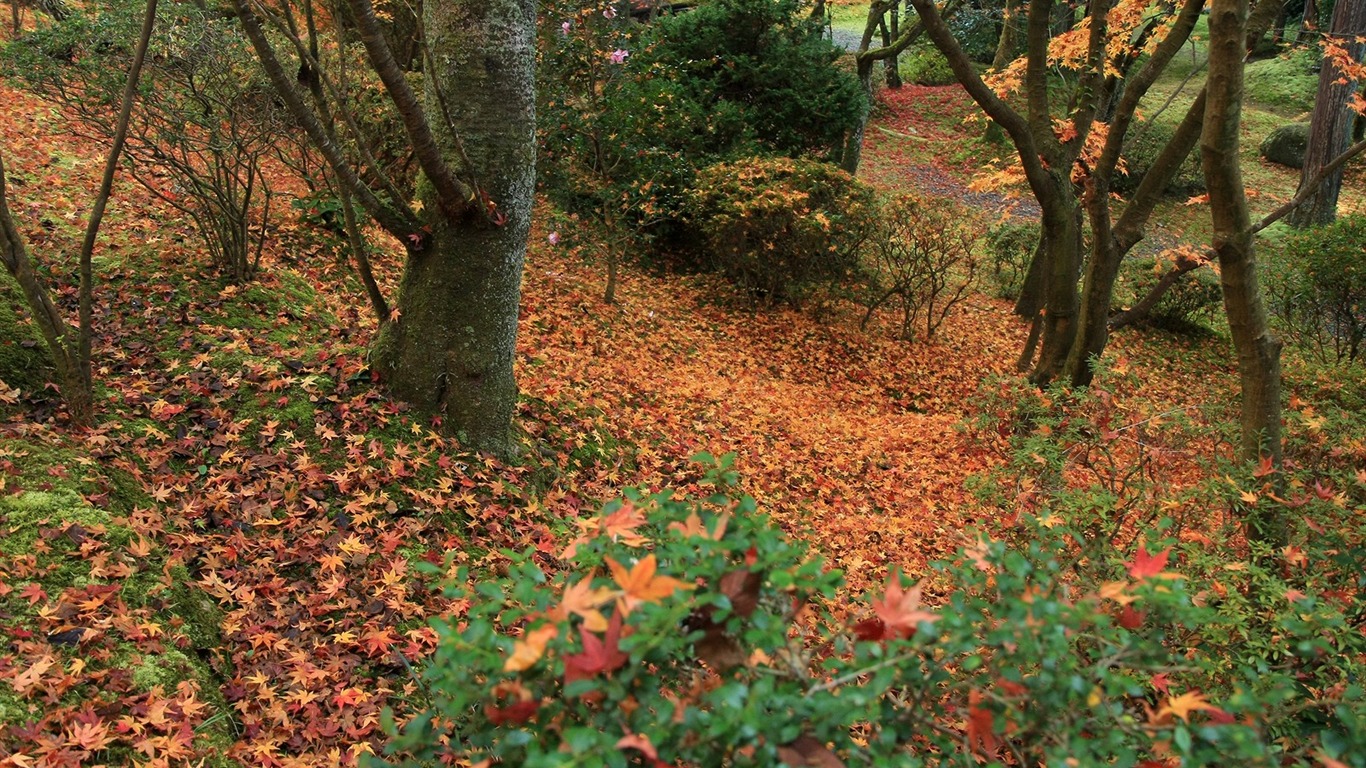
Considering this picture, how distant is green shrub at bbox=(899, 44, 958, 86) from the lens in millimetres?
22484

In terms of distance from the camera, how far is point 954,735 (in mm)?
1396

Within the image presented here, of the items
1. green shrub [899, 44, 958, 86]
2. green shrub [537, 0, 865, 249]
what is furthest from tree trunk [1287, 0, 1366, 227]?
green shrub [899, 44, 958, 86]

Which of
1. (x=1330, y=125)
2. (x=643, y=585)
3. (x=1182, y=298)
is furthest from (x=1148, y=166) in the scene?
(x=643, y=585)

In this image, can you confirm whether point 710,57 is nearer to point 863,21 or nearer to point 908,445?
point 908,445

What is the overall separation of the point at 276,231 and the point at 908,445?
546 cm

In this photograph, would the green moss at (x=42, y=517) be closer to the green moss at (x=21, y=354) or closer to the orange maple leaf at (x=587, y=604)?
the green moss at (x=21, y=354)

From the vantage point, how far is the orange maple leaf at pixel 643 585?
1164 millimetres

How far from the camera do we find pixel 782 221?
27.5 ft

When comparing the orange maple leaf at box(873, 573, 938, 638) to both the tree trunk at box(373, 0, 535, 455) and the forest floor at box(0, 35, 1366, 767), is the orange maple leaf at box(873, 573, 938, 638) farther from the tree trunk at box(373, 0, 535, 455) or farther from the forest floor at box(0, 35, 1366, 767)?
the tree trunk at box(373, 0, 535, 455)

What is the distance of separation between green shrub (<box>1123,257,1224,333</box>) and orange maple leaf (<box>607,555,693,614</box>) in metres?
11.4

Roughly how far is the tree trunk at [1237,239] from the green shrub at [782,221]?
438cm

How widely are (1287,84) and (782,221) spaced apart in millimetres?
20025

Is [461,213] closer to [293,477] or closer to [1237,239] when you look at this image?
[293,477]

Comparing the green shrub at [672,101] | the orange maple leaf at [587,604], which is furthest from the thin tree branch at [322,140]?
the green shrub at [672,101]
